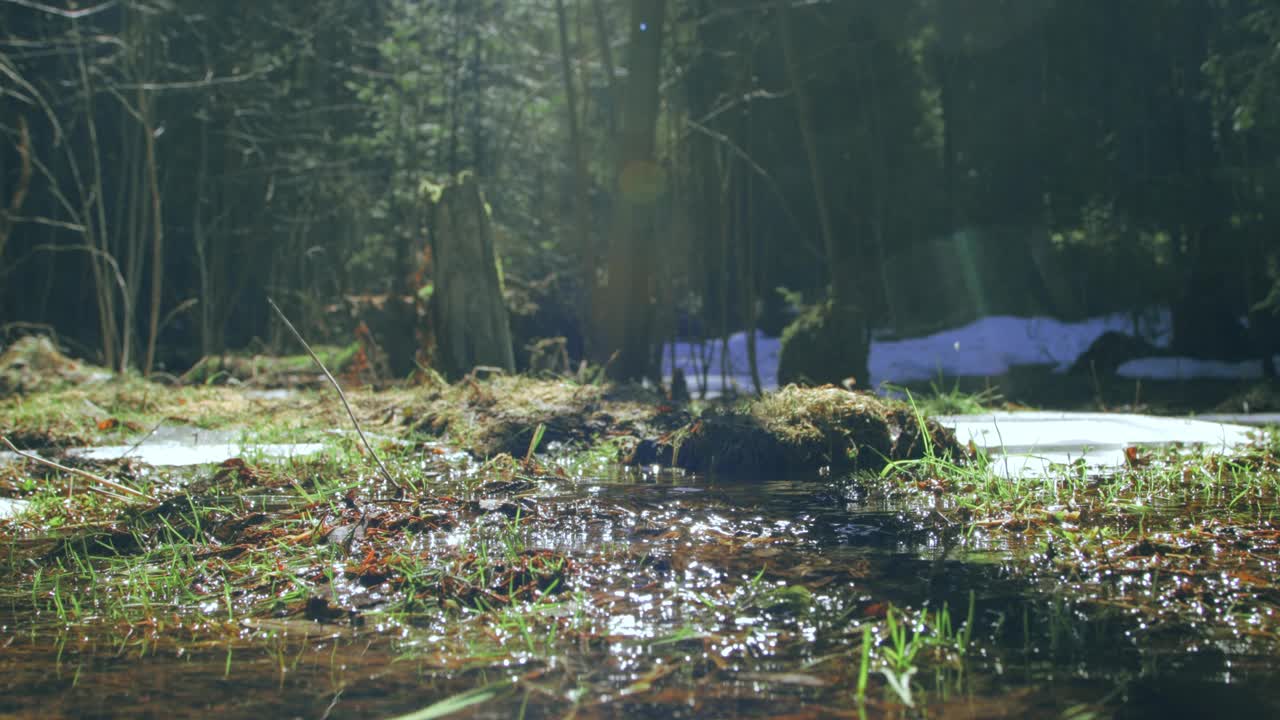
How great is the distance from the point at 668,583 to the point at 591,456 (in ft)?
7.34

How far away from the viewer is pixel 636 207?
27.2 ft

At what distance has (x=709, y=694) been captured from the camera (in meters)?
1.54

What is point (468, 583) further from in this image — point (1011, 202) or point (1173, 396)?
point (1011, 202)

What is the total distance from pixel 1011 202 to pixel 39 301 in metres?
20.4

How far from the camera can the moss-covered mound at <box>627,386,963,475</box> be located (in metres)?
4.04

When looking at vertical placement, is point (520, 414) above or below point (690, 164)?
below

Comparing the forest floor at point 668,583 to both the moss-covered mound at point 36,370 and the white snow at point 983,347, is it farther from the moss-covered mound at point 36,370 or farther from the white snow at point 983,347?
A: the white snow at point 983,347

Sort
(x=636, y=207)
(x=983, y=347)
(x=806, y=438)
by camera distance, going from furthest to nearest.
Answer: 1. (x=983, y=347)
2. (x=636, y=207)
3. (x=806, y=438)

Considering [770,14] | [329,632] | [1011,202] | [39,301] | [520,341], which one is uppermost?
[770,14]

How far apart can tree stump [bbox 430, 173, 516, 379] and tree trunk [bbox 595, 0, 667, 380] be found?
3.96ft

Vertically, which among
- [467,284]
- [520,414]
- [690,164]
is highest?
[690,164]

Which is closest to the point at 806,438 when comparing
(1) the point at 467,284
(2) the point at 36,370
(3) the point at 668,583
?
(3) the point at 668,583

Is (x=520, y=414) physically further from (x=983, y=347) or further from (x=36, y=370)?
(x=983, y=347)

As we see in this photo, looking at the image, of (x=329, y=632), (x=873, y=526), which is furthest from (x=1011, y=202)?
(x=329, y=632)
